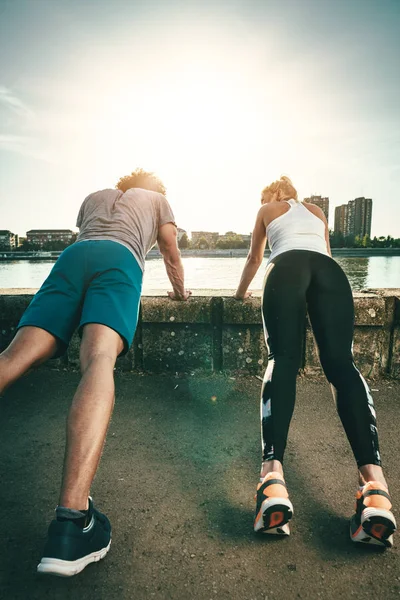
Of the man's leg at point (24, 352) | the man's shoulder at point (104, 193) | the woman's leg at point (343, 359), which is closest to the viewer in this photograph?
the man's leg at point (24, 352)

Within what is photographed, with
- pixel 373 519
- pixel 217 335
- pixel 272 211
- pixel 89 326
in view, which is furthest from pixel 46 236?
pixel 373 519

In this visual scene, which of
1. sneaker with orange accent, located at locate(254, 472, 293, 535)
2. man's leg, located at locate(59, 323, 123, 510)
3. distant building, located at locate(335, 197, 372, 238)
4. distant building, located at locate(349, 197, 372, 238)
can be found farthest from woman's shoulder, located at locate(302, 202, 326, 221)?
distant building, located at locate(349, 197, 372, 238)

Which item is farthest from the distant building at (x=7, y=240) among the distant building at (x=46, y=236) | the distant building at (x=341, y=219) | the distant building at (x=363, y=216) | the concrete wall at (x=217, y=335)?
the concrete wall at (x=217, y=335)

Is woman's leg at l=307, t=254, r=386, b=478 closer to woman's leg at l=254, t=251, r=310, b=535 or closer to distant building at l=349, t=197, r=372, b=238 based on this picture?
woman's leg at l=254, t=251, r=310, b=535

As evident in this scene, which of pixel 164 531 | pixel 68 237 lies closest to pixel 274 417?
pixel 164 531

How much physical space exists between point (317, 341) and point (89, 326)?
111 cm

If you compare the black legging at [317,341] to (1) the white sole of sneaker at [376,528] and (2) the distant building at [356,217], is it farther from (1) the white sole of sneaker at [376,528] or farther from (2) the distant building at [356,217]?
(2) the distant building at [356,217]

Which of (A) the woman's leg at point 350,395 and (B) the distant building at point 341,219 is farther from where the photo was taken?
(B) the distant building at point 341,219

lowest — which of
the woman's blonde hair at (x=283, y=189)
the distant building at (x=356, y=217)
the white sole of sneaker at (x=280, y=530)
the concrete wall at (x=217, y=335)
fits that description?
the white sole of sneaker at (x=280, y=530)

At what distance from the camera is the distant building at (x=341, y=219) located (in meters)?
122

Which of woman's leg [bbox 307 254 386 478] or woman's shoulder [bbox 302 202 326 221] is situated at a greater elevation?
woman's shoulder [bbox 302 202 326 221]

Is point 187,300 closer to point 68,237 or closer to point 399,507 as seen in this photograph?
point 399,507

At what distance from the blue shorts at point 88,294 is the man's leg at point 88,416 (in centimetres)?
8

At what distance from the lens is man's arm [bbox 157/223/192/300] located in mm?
2330
